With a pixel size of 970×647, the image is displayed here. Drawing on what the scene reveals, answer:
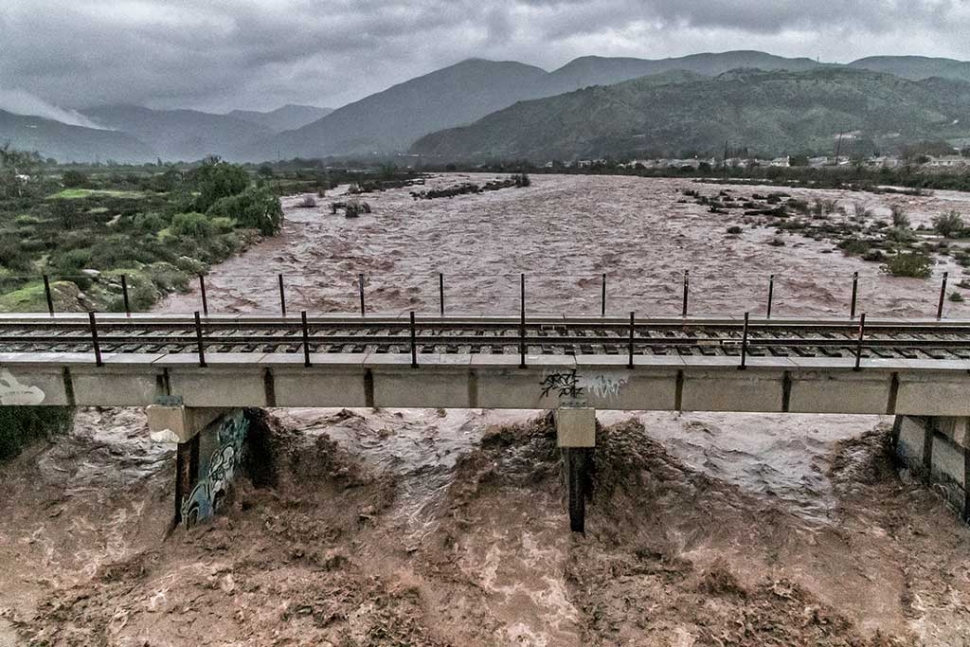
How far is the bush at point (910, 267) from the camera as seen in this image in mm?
31328

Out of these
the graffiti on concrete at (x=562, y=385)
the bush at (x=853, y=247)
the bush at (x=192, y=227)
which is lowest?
the bush at (x=853, y=247)

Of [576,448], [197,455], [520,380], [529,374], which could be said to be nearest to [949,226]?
[576,448]

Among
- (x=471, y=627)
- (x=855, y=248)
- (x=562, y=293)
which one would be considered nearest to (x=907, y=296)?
(x=855, y=248)

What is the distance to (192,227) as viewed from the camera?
132ft

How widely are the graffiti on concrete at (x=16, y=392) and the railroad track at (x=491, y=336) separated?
1.02 meters

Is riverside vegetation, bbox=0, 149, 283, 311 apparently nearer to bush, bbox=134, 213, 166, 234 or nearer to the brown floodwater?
bush, bbox=134, 213, 166, 234

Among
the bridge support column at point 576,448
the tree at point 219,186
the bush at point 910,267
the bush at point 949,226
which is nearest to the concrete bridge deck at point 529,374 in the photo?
the bridge support column at point 576,448

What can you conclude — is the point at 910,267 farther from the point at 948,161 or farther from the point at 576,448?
the point at 948,161

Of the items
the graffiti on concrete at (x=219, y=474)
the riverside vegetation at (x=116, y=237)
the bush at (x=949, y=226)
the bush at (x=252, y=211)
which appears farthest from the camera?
the bush at (x=252, y=211)

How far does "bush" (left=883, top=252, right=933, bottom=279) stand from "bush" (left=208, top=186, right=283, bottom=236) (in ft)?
126

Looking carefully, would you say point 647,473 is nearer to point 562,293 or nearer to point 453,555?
point 453,555

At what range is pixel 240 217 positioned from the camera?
45625 millimetres

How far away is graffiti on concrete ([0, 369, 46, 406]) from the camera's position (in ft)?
38.1

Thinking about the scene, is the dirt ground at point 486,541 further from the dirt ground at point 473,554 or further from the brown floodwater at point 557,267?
the brown floodwater at point 557,267
